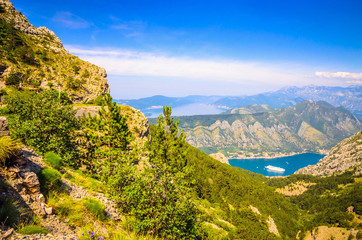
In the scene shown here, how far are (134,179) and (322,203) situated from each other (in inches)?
9478

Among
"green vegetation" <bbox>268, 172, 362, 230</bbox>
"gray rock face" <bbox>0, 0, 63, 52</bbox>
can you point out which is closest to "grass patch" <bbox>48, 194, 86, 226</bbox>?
"gray rock face" <bbox>0, 0, 63, 52</bbox>

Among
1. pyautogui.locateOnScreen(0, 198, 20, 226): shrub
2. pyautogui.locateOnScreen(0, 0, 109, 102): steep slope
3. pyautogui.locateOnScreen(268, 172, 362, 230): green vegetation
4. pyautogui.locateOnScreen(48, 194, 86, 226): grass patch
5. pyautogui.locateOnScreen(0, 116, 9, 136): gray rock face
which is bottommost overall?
pyautogui.locateOnScreen(268, 172, 362, 230): green vegetation

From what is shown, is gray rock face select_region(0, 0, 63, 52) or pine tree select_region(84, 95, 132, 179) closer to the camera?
pine tree select_region(84, 95, 132, 179)

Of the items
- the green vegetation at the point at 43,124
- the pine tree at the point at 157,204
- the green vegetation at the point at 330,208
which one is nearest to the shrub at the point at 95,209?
the pine tree at the point at 157,204

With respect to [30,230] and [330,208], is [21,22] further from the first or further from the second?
[330,208]

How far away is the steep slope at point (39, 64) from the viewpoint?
164 ft

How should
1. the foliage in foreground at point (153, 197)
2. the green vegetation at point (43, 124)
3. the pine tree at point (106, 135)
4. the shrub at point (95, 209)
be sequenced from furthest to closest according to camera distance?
1. the pine tree at point (106, 135)
2. the green vegetation at point (43, 124)
3. the foliage in foreground at point (153, 197)
4. the shrub at point (95, 209)

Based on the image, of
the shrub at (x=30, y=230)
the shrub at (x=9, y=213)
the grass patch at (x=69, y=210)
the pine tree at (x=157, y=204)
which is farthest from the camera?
the pine tree at (x=157, y=204)

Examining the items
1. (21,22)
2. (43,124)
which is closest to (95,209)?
(43,124)

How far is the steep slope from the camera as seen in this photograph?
164ft

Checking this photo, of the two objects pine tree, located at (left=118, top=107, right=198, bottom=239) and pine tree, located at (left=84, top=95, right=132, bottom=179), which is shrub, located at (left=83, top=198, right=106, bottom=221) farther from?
pine tree, located at (left=84, top=95, right=132, bottom=179)

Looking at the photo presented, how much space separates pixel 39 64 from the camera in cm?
5784

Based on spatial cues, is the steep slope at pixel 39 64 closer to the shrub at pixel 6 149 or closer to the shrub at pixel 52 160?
the shrub at pixel 52 160

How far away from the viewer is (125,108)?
147 feet
